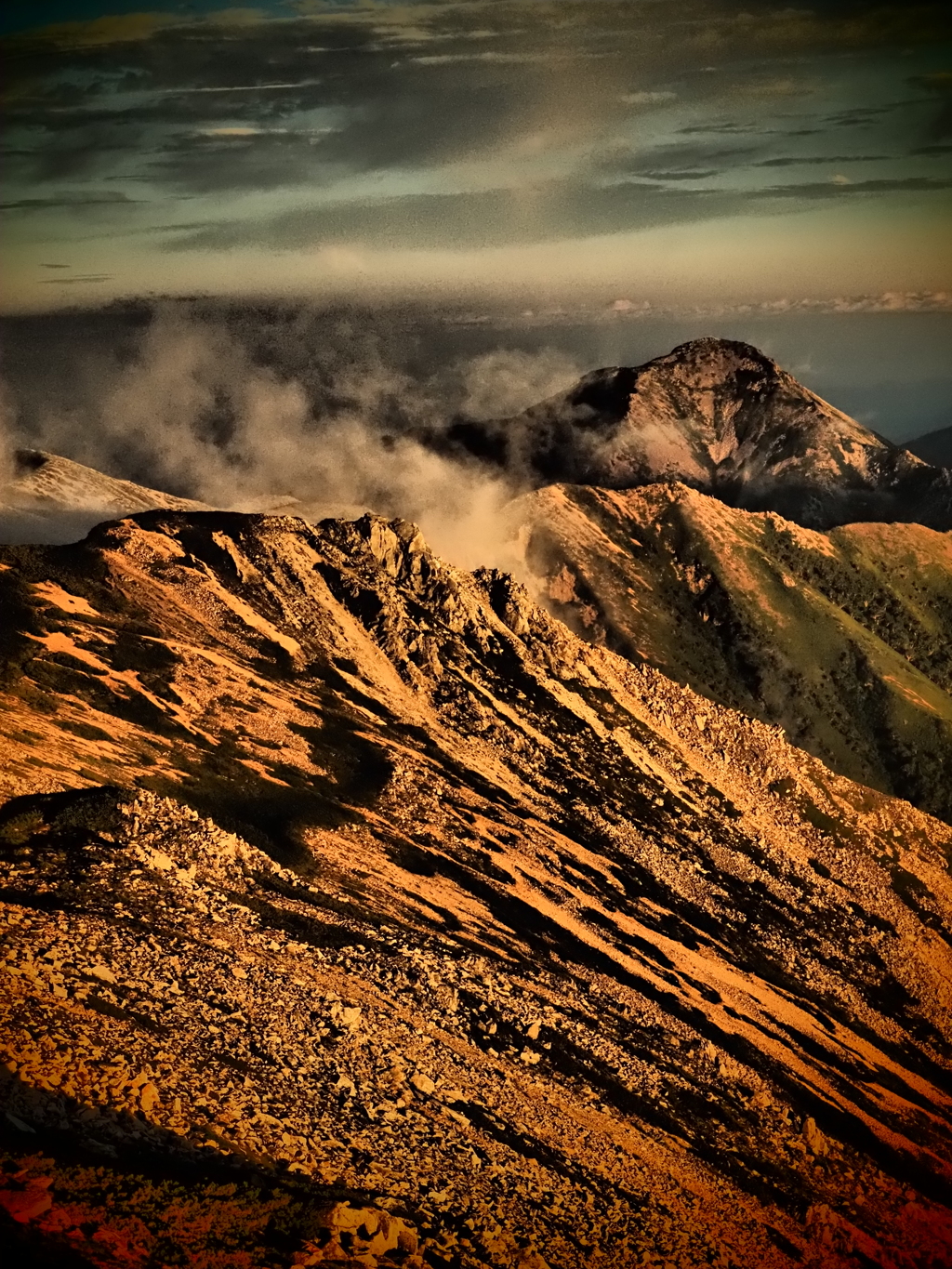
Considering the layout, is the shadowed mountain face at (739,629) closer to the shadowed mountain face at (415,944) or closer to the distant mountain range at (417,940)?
the distant mountain range at (417,940)

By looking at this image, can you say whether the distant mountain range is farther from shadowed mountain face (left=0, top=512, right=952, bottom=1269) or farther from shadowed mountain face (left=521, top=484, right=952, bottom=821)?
shadowed mountain face (left=521, top=484, right=952, bottom=821)

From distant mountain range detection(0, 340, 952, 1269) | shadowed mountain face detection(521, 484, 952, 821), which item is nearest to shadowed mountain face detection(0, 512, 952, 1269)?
distant mountain range detection(0, 340, 952, 1269)

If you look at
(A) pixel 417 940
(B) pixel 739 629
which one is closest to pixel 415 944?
(A) pixel 417 940

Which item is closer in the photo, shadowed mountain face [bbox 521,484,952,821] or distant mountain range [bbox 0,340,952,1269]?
distant mountain range [bbox 0,340,952,1269]

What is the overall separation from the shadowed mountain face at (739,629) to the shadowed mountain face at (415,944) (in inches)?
1158

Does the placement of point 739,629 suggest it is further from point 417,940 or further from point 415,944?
point 415,944

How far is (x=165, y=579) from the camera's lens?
100 m

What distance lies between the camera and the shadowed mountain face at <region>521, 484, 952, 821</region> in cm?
16538

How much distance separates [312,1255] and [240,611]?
227 feet

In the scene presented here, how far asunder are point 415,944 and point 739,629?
11971cm

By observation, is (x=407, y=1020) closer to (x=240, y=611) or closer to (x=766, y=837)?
(x=240, y=611)

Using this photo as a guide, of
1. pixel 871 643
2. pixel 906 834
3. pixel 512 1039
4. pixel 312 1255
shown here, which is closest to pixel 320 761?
pixel 512 1039

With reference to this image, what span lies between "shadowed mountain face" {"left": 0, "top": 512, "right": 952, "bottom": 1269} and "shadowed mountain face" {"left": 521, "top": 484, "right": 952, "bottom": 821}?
29.4m

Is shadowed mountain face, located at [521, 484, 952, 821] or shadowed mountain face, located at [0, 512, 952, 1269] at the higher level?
shadowed mountain face, located at [0, 512, 952, 1269]
